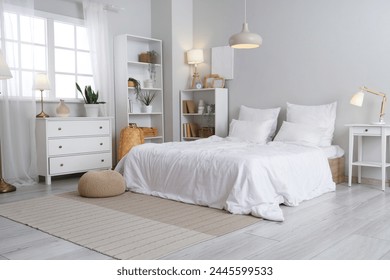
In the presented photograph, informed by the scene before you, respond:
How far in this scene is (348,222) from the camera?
121 inches

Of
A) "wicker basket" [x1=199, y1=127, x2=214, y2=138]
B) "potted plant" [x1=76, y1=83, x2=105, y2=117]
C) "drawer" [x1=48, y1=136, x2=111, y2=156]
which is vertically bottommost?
"drawer" [x1=48, y1=136, x2=111, y2=156]

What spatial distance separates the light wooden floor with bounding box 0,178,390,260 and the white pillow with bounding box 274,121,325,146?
44.7 inches

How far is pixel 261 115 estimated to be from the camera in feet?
17.7

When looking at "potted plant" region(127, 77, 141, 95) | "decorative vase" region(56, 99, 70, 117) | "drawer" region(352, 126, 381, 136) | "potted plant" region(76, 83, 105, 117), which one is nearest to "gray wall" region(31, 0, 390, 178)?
"drawer" region(352, 126, 381, 136)

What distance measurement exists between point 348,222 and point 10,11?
14.0 feet

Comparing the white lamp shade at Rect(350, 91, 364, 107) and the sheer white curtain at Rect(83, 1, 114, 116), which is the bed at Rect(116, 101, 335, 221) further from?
the sheer white curtain at Rect(83, 1, 114, 116)

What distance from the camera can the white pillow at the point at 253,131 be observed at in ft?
16.5

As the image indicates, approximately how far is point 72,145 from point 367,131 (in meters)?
3.46

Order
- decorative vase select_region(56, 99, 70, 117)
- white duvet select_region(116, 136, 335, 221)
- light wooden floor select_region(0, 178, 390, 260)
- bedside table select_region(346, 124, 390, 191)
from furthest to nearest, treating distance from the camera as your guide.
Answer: decorative vase select_region(56, 99, 70, 117)
bedside table select_region(346, 124, 390, 191)
white duvet select_region(116, 136, 335, 221)
light wooden floor select_region(0, 178, 390, 260)

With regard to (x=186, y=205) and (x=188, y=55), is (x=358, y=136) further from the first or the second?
(x=188, y=55)

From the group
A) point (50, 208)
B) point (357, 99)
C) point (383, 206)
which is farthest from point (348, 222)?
point (50, 208)

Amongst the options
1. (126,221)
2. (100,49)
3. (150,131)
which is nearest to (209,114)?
(150,131)

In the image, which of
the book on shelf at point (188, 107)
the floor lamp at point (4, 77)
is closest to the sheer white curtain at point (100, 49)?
the book on shelf at point (188, 107)

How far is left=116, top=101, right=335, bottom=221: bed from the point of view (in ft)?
11.0
